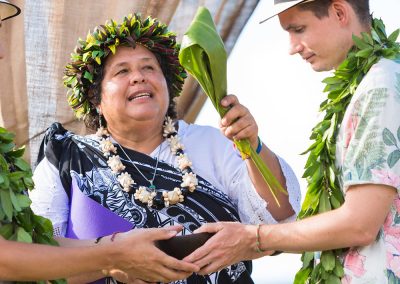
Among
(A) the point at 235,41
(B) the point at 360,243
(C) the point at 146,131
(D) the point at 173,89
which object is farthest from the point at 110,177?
(A) the point at 235,41

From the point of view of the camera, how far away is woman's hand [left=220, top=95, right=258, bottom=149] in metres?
3.38

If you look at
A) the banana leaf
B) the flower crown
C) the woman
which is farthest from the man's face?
the flower crown

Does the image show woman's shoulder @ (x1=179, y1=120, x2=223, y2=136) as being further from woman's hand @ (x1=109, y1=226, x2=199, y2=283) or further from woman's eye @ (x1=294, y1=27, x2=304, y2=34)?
woman's eye @ (x1=294, y1=27, x2=304, y2=34)

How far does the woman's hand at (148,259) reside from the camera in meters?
3.34

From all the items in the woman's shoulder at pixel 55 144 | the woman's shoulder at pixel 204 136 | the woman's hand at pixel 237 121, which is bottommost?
the woman's shoulder at pixel 55 144

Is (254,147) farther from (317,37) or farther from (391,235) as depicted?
(391,235)

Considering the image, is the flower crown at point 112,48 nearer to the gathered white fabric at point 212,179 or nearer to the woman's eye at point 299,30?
the gathered white fabric at point 212,179

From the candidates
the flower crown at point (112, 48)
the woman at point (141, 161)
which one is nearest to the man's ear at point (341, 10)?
the woman at point (141, 161)

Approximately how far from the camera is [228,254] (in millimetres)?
3334

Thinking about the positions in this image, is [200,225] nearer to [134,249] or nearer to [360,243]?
[134,249]

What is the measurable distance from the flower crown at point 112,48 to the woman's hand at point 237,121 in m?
0.63

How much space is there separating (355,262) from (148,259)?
0.73 meters

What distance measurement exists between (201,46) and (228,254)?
71cm

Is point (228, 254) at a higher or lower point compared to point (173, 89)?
lower
